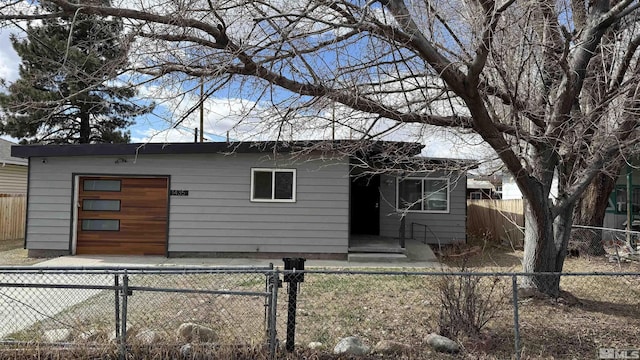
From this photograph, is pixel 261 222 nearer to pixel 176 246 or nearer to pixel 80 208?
pixel 176 246

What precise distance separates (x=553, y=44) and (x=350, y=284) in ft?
15.6

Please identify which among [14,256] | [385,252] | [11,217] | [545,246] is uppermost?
[545,246]

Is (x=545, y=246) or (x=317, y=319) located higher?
(x=545, y=246)

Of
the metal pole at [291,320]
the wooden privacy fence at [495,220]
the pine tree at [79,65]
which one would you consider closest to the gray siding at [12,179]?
the pine tree at [79,65]

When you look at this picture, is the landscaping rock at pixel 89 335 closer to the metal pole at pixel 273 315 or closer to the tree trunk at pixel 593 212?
the metal pole at pixel 273 315

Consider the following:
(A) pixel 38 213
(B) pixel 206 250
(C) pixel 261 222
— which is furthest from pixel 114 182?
(C) pixel 261 222

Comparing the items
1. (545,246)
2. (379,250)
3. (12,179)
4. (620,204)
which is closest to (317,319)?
(545,246)

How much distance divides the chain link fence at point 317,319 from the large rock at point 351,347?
2cm

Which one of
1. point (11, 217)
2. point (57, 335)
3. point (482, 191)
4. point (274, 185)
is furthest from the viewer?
point (482, 191)

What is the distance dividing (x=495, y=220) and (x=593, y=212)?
351 cm

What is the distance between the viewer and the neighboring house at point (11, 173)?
19859mm

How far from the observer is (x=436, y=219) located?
13.2 m

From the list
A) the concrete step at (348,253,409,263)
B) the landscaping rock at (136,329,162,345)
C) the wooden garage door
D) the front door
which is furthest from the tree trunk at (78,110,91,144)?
the landscaping rock at (136,329,162,345)

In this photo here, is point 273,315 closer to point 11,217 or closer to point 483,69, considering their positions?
point 483,69
